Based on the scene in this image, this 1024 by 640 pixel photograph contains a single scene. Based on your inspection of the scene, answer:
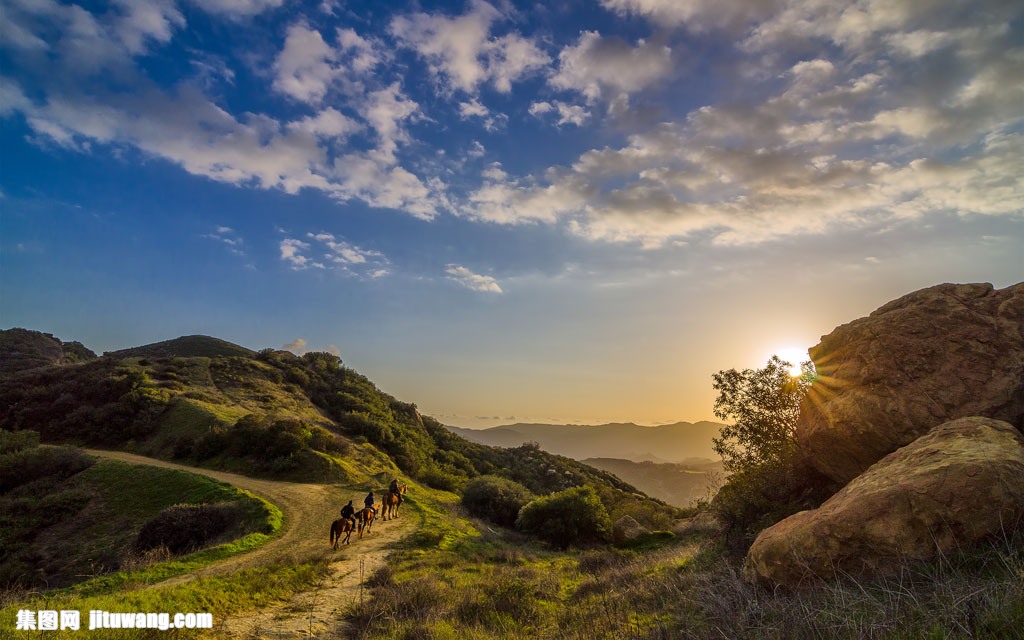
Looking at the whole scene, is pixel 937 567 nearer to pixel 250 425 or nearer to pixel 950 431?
pixel 950 431

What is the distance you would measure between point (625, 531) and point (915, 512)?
2368 cm

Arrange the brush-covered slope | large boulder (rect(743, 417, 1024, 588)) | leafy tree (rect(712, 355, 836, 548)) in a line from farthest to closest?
the brush-covered slope
leafy tree (rect(712, 355, 836, 548))
large boulder (rect(743, 417, 1024, 588))

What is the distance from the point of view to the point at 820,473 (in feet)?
45.6

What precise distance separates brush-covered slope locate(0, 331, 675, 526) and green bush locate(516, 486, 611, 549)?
28.8 feet

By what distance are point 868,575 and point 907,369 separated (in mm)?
6217

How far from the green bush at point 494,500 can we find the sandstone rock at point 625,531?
21.6ft

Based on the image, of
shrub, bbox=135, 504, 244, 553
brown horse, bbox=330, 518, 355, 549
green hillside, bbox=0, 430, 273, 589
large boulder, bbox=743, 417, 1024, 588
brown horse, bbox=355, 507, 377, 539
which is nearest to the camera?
large boulder, bbox=743, 417, 1024, 588

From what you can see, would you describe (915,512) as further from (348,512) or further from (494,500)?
(494,500)

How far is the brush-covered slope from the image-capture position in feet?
110

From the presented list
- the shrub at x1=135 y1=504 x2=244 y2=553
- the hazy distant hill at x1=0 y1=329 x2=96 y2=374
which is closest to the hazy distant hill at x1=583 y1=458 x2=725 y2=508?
the shrub at x1=135 y1=504 x2=244 y2=553

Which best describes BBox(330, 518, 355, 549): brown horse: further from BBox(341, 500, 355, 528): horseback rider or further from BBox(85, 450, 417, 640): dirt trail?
BBox(85, 450, 417, 640): dirt trail

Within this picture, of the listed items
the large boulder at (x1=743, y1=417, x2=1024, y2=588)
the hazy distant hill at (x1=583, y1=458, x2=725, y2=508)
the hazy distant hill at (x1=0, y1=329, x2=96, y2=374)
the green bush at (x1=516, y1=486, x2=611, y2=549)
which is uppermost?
the hazy distant hill at (x1=0, y1=329, x2=96, y2=374)

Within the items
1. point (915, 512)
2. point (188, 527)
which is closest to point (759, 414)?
point (915, 512)

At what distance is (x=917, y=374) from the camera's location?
11023 mm
